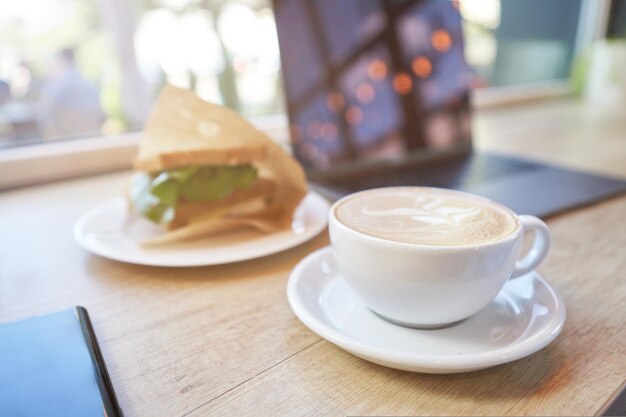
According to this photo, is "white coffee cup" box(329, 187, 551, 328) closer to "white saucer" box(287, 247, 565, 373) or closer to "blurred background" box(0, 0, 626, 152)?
"white saucer" box(287, 247, 565, 373)

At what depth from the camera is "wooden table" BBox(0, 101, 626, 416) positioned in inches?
10.3

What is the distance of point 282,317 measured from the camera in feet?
1.16

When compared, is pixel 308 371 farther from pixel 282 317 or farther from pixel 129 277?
pixel 129 277

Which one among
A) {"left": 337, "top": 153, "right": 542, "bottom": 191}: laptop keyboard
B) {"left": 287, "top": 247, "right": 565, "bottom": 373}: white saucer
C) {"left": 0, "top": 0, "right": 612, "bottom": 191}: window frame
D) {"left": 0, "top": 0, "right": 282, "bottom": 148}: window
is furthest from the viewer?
{"left": 0, "top": 0, "right": 282, "bottom": 148}: window

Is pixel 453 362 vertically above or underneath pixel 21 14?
underneath

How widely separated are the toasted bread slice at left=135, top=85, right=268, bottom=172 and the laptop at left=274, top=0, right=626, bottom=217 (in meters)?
0.16

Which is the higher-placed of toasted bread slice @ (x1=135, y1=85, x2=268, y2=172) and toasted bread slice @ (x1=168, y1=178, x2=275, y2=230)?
toasted bread slice @ (x1=135, y1=85, x2=268, y2=172)

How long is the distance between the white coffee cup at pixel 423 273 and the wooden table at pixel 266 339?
0.04 metres

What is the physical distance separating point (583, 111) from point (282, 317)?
4.79 feet

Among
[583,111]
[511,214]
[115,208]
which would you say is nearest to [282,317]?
[511,214]

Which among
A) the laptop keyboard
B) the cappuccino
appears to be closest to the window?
the laptop keyboard

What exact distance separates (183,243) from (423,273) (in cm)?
28

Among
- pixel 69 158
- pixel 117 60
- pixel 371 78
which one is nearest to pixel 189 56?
pixel 117 60

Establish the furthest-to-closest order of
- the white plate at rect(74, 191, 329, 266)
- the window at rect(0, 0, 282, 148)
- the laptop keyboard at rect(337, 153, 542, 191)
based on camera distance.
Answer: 1. the window at rect(0, 0, 282, 148)
2. the laptop keyboard at rect(337, 153, 542, 191)
3. the white plate at rect(74, 191, 329, 266)
